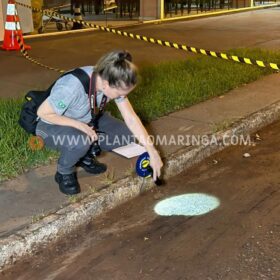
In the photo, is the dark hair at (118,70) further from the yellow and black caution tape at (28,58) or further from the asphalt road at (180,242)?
the yellow and black caution tape at (28,58)

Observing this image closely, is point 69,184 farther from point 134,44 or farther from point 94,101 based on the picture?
point 134,44

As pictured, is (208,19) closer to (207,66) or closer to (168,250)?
(207,66)

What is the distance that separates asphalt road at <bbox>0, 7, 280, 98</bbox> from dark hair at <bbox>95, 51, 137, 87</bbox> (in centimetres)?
347

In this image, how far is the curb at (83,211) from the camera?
3275 mm

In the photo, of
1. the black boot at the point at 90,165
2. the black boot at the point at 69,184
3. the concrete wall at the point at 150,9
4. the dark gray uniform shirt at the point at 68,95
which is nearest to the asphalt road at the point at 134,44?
the concrete wall at the point at 150,9

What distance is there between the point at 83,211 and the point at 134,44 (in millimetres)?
7769

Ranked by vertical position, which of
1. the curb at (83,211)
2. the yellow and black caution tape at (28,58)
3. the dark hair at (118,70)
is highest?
the dark hair at (118,70)

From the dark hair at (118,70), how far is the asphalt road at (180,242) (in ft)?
3.54

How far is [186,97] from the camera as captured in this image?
647cm

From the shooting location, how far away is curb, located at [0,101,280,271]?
328cm

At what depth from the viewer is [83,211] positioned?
3.72 metres

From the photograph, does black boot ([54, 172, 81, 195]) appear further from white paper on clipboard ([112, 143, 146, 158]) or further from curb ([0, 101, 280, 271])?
white paper on clipboard ([112, 143, 146, 158])

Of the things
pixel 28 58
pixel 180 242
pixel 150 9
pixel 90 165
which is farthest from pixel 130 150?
pixel 150 9

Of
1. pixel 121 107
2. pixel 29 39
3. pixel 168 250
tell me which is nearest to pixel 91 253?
pixel 168 250
